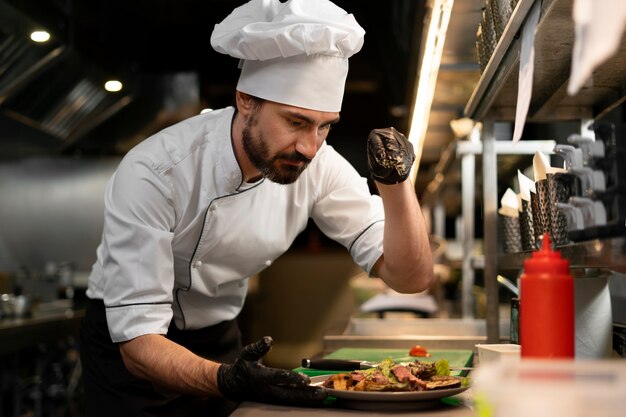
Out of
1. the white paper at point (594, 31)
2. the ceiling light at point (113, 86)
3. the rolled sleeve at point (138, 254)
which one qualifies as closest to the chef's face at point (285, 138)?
the rolled sleeve at point (138, 254)

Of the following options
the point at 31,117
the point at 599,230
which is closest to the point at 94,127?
the point at 31,117

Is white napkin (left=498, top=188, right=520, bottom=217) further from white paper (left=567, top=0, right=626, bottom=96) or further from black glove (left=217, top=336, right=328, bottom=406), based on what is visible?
white paper (left=567, top=0, right=626, bottom=96)

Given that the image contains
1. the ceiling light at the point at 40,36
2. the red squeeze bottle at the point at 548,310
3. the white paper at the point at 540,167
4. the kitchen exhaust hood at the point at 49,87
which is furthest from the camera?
the ceiling light at the point at 40,36

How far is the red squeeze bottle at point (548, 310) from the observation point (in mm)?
826

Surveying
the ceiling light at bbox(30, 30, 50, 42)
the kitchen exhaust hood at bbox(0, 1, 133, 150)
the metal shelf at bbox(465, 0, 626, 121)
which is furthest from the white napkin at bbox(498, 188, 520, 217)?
the ceiling light at bbox(30, 30, 50, 42)

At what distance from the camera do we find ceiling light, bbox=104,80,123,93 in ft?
18.5

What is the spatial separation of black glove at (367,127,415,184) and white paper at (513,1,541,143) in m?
0.36

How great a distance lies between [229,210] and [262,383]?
72cm

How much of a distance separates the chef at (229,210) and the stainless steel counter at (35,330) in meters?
1.80

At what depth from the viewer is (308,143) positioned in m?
1.77

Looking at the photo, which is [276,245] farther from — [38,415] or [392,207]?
[38,415]

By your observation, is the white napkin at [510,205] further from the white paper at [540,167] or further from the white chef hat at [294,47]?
the white chef hat at [294,47]

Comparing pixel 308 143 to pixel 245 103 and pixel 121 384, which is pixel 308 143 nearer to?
pixel 245 103

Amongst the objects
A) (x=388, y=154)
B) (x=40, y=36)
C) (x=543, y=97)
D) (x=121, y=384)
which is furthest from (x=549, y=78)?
(x=40, y=36)
